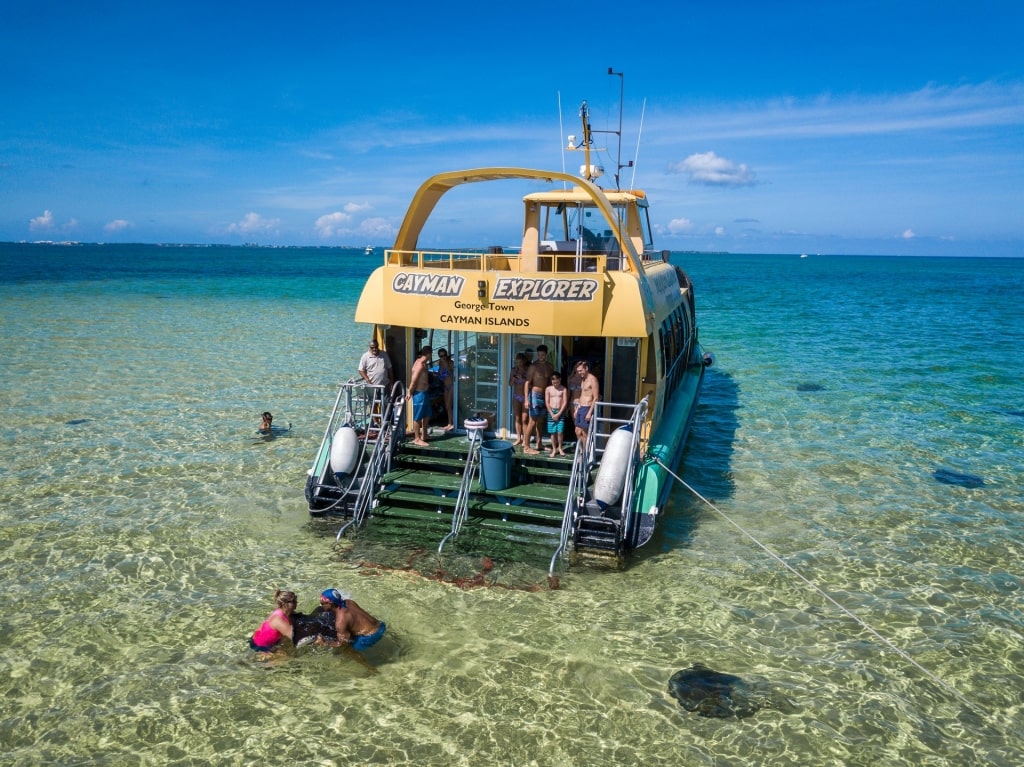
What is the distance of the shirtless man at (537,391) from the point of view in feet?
37.0

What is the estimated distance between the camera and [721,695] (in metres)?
7.40

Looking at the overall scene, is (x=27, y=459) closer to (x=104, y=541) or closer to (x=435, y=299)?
(x=104, y=541)

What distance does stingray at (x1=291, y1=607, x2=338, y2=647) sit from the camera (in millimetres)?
7977

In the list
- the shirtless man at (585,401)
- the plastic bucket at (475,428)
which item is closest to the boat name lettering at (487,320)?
the shirtless man at (585,401)

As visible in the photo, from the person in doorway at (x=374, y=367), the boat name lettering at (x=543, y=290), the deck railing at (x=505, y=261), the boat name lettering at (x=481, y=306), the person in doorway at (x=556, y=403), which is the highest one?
the deck railing at (x=505, y=261)

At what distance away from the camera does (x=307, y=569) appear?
10.0 metres

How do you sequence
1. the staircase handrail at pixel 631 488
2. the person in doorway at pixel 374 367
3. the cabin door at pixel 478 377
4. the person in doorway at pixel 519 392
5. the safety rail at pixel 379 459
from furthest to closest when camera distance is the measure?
1. the cabin door at pixel 478 377
2. the person in doorway at pixel 374 367
3. the person in doorway at pixel 519 392
4. the safety rail at pixel 379 459
5. the staircase handrail at pixel 631 488

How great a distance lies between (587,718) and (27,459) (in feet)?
43.3

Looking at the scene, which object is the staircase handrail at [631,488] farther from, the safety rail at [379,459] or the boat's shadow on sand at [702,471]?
the safety rail at [379,459]

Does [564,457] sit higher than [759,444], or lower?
higher

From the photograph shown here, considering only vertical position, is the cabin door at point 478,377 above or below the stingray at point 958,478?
above

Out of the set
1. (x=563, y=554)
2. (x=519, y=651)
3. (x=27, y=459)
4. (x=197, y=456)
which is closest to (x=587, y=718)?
(x=519, y=651)

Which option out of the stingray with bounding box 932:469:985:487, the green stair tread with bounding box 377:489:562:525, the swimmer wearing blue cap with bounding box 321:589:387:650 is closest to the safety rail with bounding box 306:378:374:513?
the green stair tread with bounding box 377:489:562:525

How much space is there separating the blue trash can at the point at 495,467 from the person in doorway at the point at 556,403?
0.80 meters
